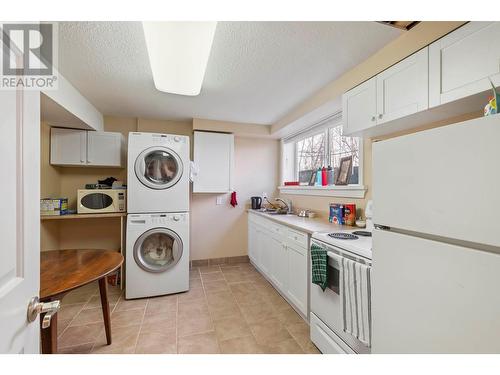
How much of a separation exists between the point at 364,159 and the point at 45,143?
3727 millimetres

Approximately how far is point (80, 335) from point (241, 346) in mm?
1429

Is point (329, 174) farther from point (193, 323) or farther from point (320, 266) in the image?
point (193, 323)

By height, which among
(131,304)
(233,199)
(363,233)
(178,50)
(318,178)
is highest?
(178,50)

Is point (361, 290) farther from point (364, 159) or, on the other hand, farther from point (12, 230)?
point (12, 230)

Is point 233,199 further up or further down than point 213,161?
further down

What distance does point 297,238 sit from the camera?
2131mm

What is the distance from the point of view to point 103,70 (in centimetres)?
193

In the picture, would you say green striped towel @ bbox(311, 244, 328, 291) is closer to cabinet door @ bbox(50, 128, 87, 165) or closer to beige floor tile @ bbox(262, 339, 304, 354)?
beige floor tile @ bbox(262, 339, 304, 354)

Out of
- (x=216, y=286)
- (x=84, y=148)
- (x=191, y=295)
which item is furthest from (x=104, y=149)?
(x=216, y=286)

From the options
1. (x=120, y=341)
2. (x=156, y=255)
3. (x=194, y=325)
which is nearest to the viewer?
(x=120, y=341)

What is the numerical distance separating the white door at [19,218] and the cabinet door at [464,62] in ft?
6.22
